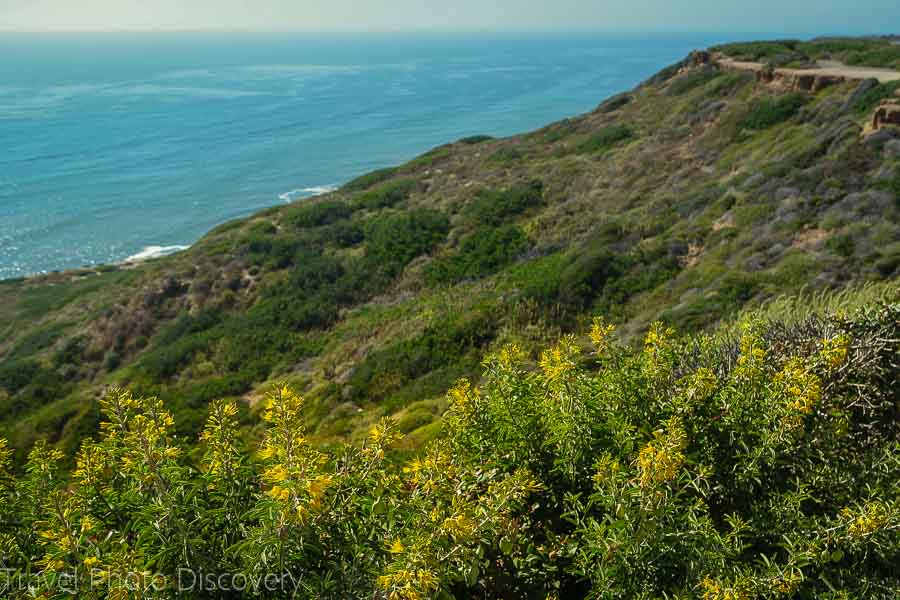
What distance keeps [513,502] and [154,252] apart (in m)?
58.8

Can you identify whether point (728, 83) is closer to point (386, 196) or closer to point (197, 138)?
point (386, 196)

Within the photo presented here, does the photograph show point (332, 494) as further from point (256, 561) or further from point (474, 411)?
point (474, 411)

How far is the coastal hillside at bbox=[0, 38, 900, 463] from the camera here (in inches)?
603

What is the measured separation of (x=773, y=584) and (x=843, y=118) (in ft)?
83.4

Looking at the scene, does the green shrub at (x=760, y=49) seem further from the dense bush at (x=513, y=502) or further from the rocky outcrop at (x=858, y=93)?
the dense bush at (x=513, y=502)

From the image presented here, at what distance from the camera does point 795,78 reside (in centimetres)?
3184

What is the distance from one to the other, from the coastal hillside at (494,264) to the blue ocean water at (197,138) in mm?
17733

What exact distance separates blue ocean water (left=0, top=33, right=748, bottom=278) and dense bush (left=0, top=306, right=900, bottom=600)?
191ft

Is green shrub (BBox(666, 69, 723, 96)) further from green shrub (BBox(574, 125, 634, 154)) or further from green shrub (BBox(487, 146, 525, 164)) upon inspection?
green shrub (BBox(487, 146, 525, 164))

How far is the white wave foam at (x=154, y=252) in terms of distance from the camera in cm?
5366

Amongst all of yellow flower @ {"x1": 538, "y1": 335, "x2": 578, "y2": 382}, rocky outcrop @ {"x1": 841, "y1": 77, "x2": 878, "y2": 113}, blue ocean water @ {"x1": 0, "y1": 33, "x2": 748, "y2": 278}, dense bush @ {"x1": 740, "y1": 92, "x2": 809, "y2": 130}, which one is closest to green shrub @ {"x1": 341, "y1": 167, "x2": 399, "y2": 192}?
blue ocean water @ {"x1": 0, "y1": 33, "x2": 748, "y2": 278}

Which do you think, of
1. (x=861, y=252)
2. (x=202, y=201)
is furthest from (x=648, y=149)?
(x=202, y=201)

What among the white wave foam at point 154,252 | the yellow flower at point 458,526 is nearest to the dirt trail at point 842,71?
the yellow flower at point 458,526

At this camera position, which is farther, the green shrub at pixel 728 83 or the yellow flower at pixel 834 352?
the green shrub at pixel 728 83
